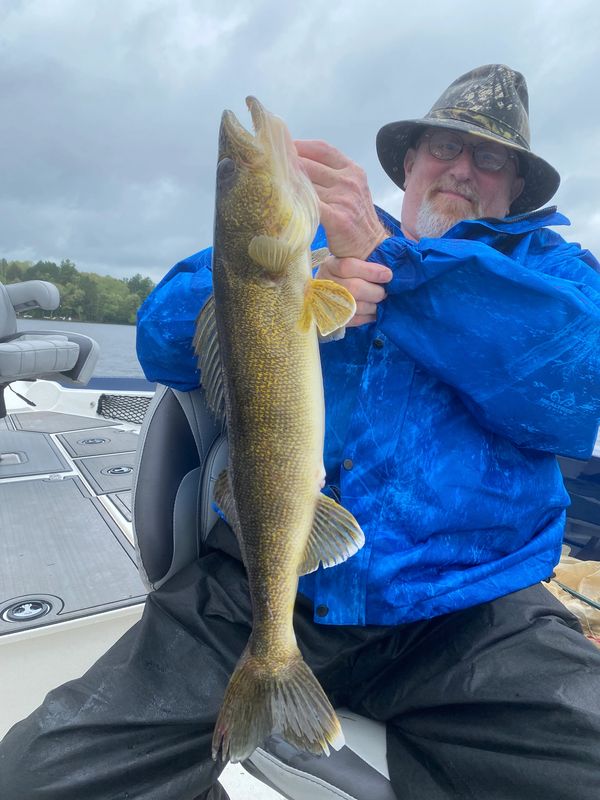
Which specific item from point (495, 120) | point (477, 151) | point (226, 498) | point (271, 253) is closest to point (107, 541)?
point (226, 498)

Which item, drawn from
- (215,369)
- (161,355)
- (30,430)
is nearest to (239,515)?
(215,369)

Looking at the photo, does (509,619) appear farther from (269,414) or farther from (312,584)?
(269,414)

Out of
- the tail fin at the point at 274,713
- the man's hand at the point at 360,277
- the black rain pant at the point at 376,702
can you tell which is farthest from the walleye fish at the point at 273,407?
the black rain pant at the point at 376,702

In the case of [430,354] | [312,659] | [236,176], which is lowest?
[312,659]

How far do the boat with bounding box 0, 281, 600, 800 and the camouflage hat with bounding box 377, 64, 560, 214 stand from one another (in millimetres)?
1681

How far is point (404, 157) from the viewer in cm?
297

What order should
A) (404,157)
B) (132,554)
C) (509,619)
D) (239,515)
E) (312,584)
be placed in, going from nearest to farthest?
(239,515), (509,619), (312,584), (404,157), (132,554)

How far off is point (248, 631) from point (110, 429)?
527 cm

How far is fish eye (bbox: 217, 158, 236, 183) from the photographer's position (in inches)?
59.8

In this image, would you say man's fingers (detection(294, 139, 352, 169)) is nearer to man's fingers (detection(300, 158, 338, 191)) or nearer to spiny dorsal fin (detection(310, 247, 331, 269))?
man's fingers (detection(300, 158, 338, 191))

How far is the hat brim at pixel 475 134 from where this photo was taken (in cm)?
236

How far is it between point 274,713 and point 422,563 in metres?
0.67

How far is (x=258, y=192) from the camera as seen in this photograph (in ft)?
4.89

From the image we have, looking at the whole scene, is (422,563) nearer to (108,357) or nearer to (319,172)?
(319,172)
